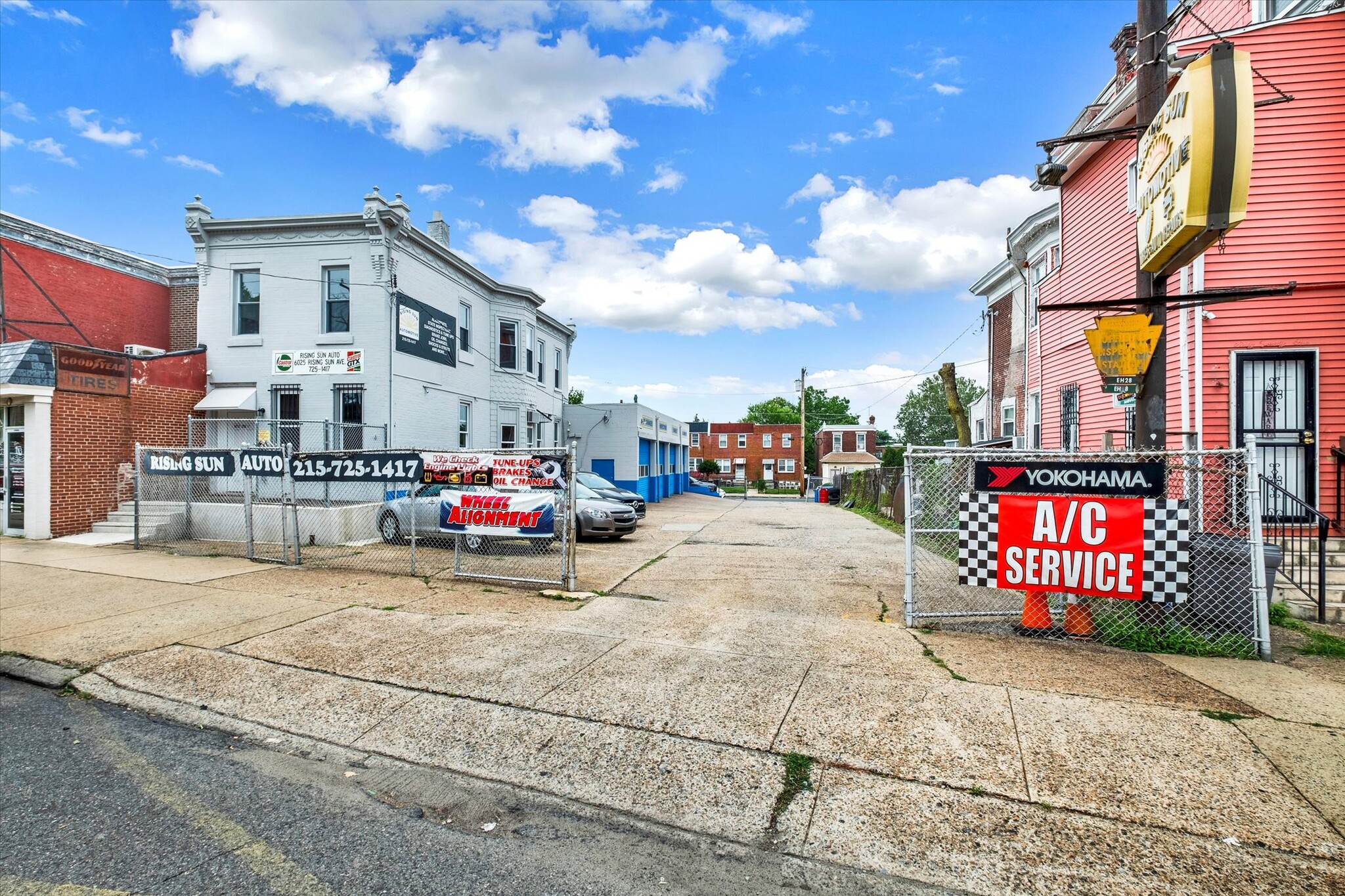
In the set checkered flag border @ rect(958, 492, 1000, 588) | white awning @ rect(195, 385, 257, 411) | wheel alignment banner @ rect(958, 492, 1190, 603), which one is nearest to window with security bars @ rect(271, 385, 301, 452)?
white awning @ rect(195, 385, 257, 411)

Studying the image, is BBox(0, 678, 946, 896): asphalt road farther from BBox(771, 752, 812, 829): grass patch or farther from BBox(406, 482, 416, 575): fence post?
BBox(406, 482, 416, 575): fence post

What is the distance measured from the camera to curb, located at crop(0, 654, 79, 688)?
552 centimetres

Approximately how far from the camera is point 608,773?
399 centimetres

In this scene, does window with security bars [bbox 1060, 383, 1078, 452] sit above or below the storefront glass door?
above

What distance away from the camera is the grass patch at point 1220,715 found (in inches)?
181

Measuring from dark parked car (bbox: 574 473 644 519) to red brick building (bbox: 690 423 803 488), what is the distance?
2053 inches

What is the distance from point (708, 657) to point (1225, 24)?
13288 mm

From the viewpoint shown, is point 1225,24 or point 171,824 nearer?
point 171,824

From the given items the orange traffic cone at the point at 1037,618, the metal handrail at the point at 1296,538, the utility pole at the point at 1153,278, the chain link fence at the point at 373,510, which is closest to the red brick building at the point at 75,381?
the chain link fence at the point at 373,510

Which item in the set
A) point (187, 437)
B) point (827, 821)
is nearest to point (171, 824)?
point (827, 821)

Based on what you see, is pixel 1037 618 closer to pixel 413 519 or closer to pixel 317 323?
pixel 413 519

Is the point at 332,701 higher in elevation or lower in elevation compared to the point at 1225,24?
lower

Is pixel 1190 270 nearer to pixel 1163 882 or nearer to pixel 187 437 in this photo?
pixel 1163 882

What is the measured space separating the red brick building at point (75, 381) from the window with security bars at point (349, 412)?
132 inches
